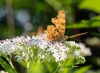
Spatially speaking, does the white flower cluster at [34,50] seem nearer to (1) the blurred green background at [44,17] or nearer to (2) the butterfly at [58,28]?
(2) the butterfly at [58,28]

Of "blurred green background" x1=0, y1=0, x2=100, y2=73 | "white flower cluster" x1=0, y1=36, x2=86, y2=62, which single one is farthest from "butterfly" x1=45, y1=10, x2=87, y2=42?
"blurred green background" x1=0, y1=0, x2=100, y2=73

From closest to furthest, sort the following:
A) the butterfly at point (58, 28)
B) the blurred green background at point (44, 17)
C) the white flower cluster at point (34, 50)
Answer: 1. the white flower cluster at point (34, 50)
2. the butterfly at point (58, 28)
3. the blurred green background at point (44, 17)

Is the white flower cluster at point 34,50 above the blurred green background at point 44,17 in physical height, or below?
below

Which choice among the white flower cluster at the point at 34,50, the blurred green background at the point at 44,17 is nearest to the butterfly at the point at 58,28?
the white flower cluster at the point at 34,50

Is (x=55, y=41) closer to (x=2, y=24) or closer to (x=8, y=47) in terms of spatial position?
(x=8, y=47)

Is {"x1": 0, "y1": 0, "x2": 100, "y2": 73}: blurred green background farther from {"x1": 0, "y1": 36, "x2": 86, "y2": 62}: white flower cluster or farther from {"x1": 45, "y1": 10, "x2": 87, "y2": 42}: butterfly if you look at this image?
{"x1": 0, "y1": 36, "x2": 86, "y2": 62}: white flower cluster

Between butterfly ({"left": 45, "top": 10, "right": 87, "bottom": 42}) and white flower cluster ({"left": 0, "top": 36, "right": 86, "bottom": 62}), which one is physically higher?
butterfly ({"left": 45, "top": 10, "right": 87, "bottom": 42})

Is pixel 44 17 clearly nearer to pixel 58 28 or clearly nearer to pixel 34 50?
pixel 58 28
